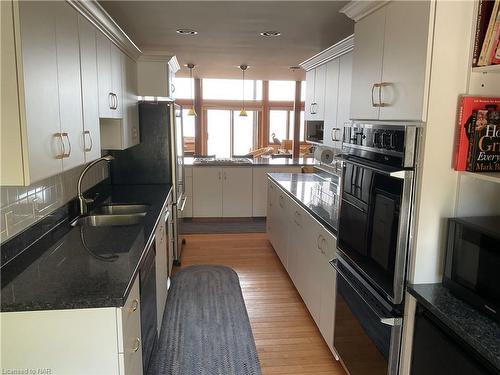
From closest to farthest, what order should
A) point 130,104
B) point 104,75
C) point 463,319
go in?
1. point 463,319
2. point 104,75
3. point 130,104

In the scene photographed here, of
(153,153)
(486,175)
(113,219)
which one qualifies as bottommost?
(113,219)

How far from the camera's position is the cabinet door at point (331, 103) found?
309 cm

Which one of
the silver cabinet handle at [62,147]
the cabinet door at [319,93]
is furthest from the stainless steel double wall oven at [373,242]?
the silver cabinet handle at [62,147]

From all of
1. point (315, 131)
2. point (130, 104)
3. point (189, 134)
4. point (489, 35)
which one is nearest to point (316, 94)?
point (315, 131)

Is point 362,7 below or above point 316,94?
above

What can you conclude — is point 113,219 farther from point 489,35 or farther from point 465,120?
point 489,35

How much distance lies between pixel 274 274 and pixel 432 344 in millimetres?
2567

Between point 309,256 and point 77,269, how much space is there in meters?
1.80

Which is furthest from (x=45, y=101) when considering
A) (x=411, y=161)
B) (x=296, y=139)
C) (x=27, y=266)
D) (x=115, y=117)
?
(x=296, y=139)

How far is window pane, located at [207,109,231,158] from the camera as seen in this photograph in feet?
38.2

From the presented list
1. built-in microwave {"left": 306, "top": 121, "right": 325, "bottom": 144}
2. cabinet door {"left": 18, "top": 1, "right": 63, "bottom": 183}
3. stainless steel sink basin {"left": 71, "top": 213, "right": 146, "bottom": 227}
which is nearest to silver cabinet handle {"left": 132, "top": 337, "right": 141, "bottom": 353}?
cabinet door {"left": 18, "top": 1, "right": 63, "bottom": 183}

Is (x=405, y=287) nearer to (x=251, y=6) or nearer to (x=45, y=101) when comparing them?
(x=45, y=101)

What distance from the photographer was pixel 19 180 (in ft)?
4.49

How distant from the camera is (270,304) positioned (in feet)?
11.3
